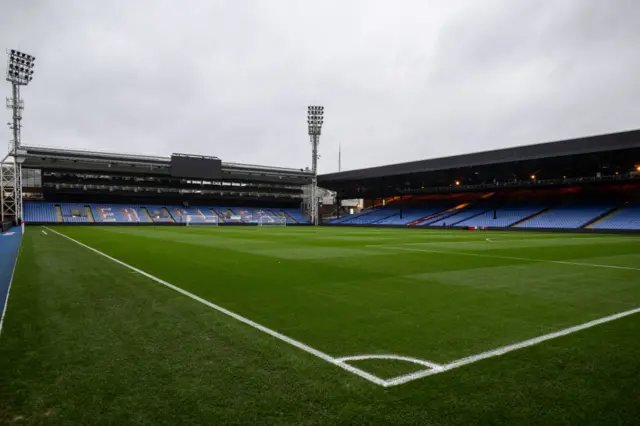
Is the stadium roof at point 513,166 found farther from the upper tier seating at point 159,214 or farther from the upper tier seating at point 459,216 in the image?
the upper tier seating at point 159,214

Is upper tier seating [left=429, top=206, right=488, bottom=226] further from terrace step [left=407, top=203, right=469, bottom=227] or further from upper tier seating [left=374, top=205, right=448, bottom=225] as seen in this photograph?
upper tier seating [left=374, top=205, right=448, bottom=225]

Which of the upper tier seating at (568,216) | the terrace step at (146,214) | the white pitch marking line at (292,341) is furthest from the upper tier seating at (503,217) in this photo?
the terrace step at (146,214)

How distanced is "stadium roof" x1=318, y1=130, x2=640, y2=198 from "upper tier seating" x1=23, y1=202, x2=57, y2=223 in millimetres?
41752

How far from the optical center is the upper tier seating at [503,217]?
145 feet

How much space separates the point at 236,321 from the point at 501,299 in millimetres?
4708

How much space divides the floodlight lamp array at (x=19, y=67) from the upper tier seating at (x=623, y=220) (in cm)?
6335

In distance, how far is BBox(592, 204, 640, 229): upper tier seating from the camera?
34.0 metres

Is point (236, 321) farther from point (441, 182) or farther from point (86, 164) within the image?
point (86, 164)

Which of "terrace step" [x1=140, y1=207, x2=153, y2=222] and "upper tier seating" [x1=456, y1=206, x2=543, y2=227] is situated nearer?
"upper tier seating" [x1=456, y1=206, x2=543, y2=227]

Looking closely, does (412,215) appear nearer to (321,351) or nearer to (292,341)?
Result: (292,341)

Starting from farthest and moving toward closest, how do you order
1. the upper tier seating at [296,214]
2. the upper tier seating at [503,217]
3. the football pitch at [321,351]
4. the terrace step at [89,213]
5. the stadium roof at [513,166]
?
the upper tier seating at [296,214] < the terrace step at [89,213] < the upper tier seating at [503,217] < the stadium roof at [513,166] < the football pitch at [321,351]

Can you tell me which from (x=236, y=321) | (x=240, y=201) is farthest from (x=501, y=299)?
(x=240, y=201)

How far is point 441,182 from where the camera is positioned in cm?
5725

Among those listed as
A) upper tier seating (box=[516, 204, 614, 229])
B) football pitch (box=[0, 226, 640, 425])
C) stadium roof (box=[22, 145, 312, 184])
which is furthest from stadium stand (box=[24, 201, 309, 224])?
football pitch (box=[0, 226, 640, 425])
